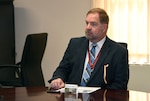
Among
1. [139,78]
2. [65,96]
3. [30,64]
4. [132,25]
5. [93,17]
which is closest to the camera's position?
[65,96]

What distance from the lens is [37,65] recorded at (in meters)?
3.59

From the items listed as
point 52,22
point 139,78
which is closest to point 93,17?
point 139,78

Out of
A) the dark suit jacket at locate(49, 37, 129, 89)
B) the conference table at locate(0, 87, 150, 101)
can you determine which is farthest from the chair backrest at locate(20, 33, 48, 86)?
the conference table at locate(0, 87, 150, 101)

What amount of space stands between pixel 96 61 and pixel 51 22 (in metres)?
2.25

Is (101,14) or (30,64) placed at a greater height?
(101,14)

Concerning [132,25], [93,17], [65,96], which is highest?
[93,17]

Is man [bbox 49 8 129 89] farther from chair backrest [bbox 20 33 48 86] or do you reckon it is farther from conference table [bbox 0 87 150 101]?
chair backrest [bbox 20 33 48 86]

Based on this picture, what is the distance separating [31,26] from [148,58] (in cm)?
185

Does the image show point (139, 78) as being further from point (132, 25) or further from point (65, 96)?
point (65, 96)

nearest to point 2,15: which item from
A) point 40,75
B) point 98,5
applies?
point 40,75

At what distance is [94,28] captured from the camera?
2389mm

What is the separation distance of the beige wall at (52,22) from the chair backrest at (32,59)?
2.63 ft

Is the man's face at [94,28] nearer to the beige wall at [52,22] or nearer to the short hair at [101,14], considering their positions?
the short hair at [101,14]

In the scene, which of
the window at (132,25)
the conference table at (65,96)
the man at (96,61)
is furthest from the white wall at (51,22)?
the conference table at (65,96)
